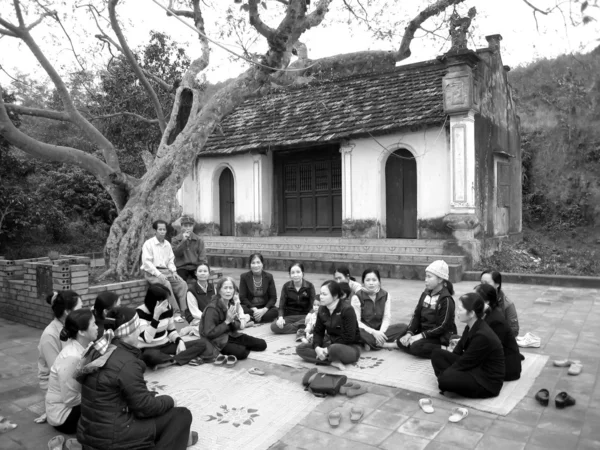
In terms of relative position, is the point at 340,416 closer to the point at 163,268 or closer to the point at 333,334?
the point at 333,334

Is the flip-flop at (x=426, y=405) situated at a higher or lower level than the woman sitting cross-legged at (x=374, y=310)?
lower

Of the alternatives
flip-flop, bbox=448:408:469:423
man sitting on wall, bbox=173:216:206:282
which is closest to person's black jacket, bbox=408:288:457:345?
flip-flop, bbox=448:408:469:423

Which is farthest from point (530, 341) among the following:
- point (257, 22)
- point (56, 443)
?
point (257, 22)

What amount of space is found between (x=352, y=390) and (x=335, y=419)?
0.66 metres

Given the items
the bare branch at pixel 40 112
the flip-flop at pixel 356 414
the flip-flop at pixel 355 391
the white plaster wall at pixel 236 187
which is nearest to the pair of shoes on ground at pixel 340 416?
the flip-flop at pixel 356 414

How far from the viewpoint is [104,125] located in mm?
16812

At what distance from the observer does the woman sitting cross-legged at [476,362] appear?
451 centimetres

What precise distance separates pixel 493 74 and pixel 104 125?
1193 centimetres

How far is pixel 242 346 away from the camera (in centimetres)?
611

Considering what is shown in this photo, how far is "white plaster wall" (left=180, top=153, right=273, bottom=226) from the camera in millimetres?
16764

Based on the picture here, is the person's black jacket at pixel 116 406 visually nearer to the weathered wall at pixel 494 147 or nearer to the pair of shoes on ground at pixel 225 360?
the pair of shoes on ground at pixel 225 360

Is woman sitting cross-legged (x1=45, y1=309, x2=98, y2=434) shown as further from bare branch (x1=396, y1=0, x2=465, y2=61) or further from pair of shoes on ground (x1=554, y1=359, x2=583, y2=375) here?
bare branch (x1=396, y1=0, x2=465, y2=61)

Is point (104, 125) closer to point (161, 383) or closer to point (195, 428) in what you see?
point (161, 383)

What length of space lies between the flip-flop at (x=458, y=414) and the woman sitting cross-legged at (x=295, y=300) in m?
3.09
